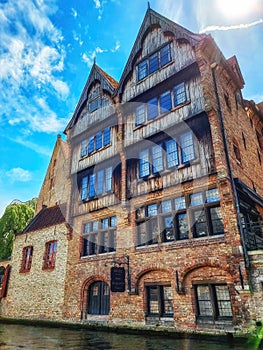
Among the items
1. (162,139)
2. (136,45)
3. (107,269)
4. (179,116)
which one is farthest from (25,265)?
(136,45)

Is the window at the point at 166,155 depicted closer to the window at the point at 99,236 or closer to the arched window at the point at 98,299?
the window at the point at 99,236

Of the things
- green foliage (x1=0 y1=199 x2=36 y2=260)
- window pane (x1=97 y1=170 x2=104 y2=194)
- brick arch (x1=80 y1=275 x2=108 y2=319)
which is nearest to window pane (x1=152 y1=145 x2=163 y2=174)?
window pane (x1=97 y1=170 x2=104 y2=194)

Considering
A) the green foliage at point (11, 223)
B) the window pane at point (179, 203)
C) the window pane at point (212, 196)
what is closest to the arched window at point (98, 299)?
the window pane at point (179, 203)

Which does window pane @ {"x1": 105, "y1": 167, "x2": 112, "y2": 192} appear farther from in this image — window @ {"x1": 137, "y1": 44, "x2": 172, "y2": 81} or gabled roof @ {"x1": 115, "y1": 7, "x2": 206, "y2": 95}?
window @ {"x1": 137, "y1": 44, "x2": 172, "y2": 81}

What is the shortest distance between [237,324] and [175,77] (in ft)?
34.5

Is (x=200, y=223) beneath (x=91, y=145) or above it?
beneath

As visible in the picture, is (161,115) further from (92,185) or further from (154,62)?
(92,185)

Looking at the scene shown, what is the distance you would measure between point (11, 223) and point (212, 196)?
25.6 metres

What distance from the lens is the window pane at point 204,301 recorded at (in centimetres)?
944

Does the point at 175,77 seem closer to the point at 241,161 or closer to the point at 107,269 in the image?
the point at 241,161

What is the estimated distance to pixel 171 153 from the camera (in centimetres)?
1215

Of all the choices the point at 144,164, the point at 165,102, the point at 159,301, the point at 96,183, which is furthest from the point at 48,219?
the point at 165,102

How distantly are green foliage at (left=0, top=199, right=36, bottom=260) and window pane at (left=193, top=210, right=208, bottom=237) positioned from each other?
23.6 meters

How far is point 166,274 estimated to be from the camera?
10.8 meters
